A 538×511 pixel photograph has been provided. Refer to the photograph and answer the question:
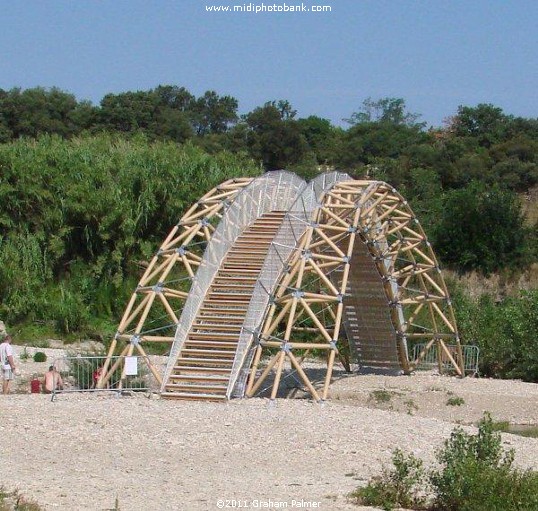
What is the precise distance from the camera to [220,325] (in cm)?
2097

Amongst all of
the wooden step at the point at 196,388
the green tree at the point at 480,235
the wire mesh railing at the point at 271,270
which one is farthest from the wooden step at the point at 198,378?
the green tree at the point at 480,235

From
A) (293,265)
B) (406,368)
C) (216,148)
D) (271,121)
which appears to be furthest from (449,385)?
(271,121)

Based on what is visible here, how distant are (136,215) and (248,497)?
26.1 m

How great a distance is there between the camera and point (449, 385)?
26250 mm

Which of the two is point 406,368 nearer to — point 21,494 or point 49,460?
point 49,460

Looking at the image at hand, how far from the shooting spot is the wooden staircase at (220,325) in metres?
19.8

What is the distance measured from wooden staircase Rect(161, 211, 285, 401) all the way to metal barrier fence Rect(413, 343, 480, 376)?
7911 mm

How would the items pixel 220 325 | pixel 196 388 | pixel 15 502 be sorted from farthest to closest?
1. pixel 220 325
2. pixel 196 388
3. pixel 15 502

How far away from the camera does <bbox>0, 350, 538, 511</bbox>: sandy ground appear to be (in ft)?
40.0

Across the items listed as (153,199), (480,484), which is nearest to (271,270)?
(480,484)

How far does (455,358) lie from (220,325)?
36.9 feet

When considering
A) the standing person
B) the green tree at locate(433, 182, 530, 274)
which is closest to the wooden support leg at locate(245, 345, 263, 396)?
the standing person

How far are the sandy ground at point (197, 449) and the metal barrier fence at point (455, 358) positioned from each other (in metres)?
7.92

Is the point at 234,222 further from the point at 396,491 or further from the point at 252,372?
the point at 396,491
